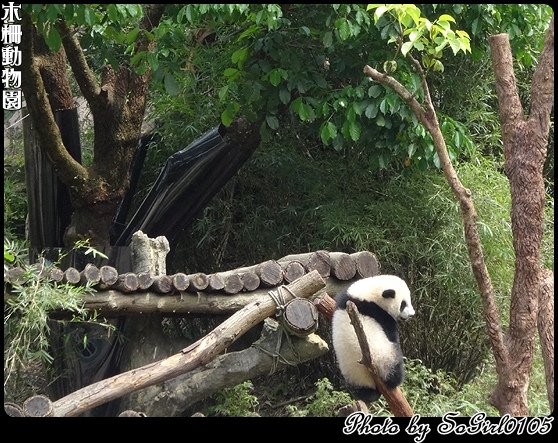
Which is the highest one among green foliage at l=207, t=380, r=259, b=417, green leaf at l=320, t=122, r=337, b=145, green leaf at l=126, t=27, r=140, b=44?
green leaf at l=126, t=27, r=140, b=44

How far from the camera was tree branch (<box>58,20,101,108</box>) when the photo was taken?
512 cm

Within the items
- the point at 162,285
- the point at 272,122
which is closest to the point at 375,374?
the point at 162,285

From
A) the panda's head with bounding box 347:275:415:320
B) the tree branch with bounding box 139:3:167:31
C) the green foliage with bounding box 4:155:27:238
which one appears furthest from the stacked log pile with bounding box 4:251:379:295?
the green foliage with bounding box 4:155:27:238

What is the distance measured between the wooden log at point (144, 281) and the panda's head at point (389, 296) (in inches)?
42.6

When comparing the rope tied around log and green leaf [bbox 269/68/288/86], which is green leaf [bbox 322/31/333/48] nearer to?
green leaf [bbox 269/68/288/86]

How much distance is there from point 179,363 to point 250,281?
875 millimetres

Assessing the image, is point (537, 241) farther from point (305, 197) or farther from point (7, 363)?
point (7, 363)

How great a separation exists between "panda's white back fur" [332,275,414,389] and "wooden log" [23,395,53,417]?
1246 millimetres

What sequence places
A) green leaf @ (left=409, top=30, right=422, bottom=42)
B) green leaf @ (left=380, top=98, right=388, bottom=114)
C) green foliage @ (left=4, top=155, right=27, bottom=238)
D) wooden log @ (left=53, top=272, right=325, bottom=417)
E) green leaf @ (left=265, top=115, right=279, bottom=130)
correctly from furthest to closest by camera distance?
green foliage @ (left=4, top=155, right=27, bottom=238)
green leaf @ (left=265, top=115, right=279, bottom=130)
green leaf @ (left=380, top=98, right=388, bottom=114)
green leaf @ (left=409, top=30, right=422, bottom=42)
wooden log @ (left=53, top=272, right=325, bottom=417)

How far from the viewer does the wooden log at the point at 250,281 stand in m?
4.48

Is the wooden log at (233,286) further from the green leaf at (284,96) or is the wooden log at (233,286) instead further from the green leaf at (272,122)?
the green leaf at (284,96)

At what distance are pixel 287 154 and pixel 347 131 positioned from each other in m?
0.79
